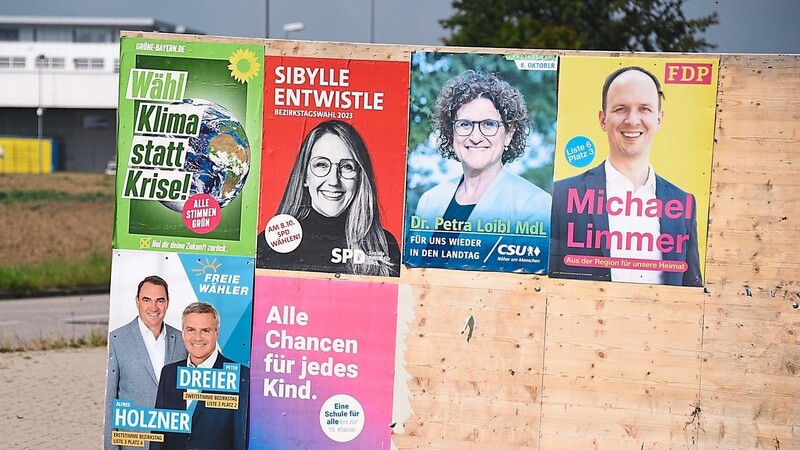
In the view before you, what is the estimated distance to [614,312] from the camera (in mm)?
6273

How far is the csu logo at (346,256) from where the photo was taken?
6.50 metres

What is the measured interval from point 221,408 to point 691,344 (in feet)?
10.5

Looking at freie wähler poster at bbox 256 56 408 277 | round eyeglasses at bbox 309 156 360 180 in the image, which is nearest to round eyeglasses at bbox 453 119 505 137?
freie wähler poster at bbox 256 56 408 277

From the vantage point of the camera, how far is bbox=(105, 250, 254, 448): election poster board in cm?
657

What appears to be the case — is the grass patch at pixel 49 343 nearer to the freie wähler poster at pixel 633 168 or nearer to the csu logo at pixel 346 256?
the csu logo at pixel 346 256

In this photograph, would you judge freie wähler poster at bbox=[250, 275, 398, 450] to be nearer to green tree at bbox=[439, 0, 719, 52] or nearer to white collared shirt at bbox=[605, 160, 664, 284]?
white collared shirt at bbox=[605, 160, 664, 284]

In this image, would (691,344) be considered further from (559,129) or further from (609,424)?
(559,129)

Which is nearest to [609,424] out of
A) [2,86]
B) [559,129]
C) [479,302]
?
[479,302]

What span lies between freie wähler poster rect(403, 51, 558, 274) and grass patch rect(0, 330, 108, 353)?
939 centimetres

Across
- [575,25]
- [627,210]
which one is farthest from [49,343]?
[575,25]

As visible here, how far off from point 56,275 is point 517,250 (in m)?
20.5

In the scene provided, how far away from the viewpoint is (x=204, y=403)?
6.60 metres

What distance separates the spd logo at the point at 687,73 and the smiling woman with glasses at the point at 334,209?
2.07m

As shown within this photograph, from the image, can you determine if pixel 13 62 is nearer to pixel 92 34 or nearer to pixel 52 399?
pixel 92 34
